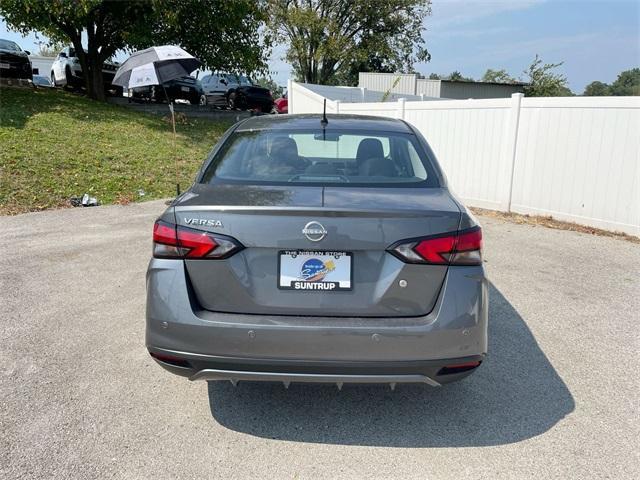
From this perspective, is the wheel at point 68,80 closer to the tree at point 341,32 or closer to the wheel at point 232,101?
the wheel at point 232,101

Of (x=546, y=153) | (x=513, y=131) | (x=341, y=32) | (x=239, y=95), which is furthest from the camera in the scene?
(x=341, y=32)

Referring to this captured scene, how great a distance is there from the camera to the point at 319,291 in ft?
7.47

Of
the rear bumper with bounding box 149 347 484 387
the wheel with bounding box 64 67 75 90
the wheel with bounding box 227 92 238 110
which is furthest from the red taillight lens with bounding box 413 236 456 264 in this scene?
the wheel with bounding box 227 92 238 110

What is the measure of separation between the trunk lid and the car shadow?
0.75 m

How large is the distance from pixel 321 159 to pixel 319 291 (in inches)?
50.6

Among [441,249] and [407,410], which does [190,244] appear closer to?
[441,249]

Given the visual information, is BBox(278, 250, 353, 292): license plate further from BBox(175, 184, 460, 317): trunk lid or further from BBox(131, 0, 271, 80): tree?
BBox(131, 0, 271, 80): tree

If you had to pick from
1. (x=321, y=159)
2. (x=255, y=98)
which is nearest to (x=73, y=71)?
(x=255, y=98)

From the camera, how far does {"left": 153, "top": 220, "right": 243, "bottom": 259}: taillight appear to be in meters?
2.29

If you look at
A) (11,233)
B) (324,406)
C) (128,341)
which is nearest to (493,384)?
(324,406)

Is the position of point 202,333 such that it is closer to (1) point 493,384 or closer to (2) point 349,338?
(2) point 349,338

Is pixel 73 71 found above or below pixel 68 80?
above

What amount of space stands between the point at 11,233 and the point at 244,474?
19.4 ft

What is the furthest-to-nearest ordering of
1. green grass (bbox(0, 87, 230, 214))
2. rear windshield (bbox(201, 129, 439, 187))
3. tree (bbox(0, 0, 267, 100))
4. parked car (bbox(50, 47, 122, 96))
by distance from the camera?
parked car (bbox(50, 47, 122, 96))
tree (bbox(0, 0, 267, 100))
green grass (bbox(0, 87, 230, 214))
rear windshield (bbox(201, 129, 439, 187))
